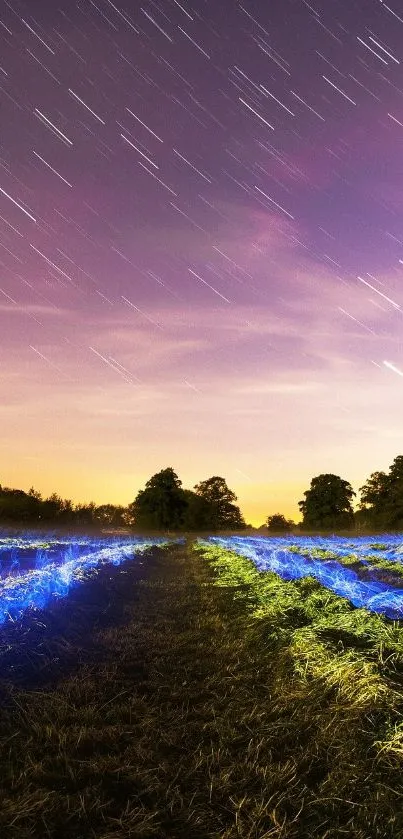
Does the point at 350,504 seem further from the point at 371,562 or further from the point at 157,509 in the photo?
the point at 371,562

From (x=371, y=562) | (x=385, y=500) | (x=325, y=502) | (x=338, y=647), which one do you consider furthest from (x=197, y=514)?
(x=338, y=647)

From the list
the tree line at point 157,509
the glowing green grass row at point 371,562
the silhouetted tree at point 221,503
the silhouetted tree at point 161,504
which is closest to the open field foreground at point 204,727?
the glowing green grass row at point 371,562

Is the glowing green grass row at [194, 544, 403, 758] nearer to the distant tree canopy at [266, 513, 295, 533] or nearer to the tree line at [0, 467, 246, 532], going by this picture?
the tree line at [0, 467, 246, 532]

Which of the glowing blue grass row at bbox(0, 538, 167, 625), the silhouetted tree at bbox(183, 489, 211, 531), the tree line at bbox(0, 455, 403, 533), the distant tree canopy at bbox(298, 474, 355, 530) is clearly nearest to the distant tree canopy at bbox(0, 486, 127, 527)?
the tree line at bbox(0, 455, 403, 533)

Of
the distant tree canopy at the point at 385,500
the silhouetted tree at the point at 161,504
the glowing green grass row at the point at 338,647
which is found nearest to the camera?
the glowing green grass row at the point at 338,647

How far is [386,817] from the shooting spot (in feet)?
11.9

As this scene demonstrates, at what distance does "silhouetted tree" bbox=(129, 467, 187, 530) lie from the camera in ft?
250

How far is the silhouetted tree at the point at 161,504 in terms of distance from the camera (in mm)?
76188

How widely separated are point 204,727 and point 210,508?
85.0 metres

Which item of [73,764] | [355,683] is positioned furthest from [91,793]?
[355,683]

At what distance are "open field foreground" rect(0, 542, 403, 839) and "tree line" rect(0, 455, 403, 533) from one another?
51.8 m

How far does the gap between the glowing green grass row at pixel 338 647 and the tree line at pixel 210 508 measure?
165 feet

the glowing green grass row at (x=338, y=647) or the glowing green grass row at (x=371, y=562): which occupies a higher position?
the glowing green grass row at (x=371, y=562)

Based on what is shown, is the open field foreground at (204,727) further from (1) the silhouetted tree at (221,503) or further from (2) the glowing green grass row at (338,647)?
(1) the silhouetted tree at (221,503)
